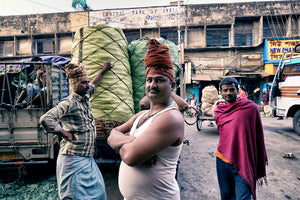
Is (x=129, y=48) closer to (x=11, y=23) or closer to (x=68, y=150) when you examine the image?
(x=68, y=150)

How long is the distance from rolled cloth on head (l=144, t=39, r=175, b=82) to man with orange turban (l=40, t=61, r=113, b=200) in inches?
48.5

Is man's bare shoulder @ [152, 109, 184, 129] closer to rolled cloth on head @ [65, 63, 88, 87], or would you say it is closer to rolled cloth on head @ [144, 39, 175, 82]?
rolled cloth on head @ [144, 39, 175, 82]

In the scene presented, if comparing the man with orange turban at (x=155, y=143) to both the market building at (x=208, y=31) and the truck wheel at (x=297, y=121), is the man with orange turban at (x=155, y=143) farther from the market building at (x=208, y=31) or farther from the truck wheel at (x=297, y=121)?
the market building at (x=208, y=31)

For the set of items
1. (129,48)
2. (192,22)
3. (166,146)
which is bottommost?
(166,146)

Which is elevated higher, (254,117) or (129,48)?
(129,48)

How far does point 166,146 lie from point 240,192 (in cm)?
145

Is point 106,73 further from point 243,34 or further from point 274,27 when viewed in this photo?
point 274,27

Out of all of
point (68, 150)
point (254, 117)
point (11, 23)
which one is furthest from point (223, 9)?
point (11, 23)

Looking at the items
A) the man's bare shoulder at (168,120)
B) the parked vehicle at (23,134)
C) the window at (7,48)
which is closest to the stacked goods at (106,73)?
the parked vehicle at (23,134)

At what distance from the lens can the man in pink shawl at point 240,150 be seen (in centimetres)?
193

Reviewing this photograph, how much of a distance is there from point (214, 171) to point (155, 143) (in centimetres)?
335

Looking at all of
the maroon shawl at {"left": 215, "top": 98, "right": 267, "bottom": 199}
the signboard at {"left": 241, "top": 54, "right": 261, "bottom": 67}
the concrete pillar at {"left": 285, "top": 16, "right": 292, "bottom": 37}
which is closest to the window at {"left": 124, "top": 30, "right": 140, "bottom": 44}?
the signboard at {"left": 241, "top": 54, "right": 261, "bottom": 67}

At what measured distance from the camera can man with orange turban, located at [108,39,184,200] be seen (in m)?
0.99

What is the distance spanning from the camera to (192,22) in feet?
47.5
